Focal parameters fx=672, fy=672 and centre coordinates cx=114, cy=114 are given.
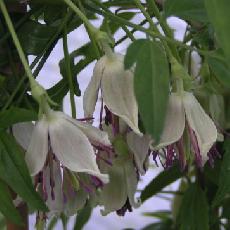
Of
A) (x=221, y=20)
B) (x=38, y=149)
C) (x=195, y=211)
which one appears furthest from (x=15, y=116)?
(x=195, y=211)

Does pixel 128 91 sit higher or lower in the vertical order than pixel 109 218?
higher

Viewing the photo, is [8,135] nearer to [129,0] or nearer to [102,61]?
[102,61]

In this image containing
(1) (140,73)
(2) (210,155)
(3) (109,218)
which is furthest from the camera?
(3) (109,218)

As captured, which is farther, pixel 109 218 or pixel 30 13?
pixel 109 218

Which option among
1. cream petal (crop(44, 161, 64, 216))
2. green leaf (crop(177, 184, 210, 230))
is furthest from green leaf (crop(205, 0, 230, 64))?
green leaf (crop(177, 184, 210, 230))

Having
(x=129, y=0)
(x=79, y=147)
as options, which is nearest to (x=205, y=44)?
(x=129, y=0)

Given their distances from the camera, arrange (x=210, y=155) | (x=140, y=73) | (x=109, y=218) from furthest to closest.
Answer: (x=109, y=218)
(x=210, y=155)
(x=140, y=73)

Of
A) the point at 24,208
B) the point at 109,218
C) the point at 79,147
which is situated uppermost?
the point at 79,147

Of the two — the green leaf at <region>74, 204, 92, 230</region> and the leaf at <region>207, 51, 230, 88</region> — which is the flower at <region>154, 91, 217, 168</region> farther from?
the green leaf at <region>74, 204, 92, 230</region>
